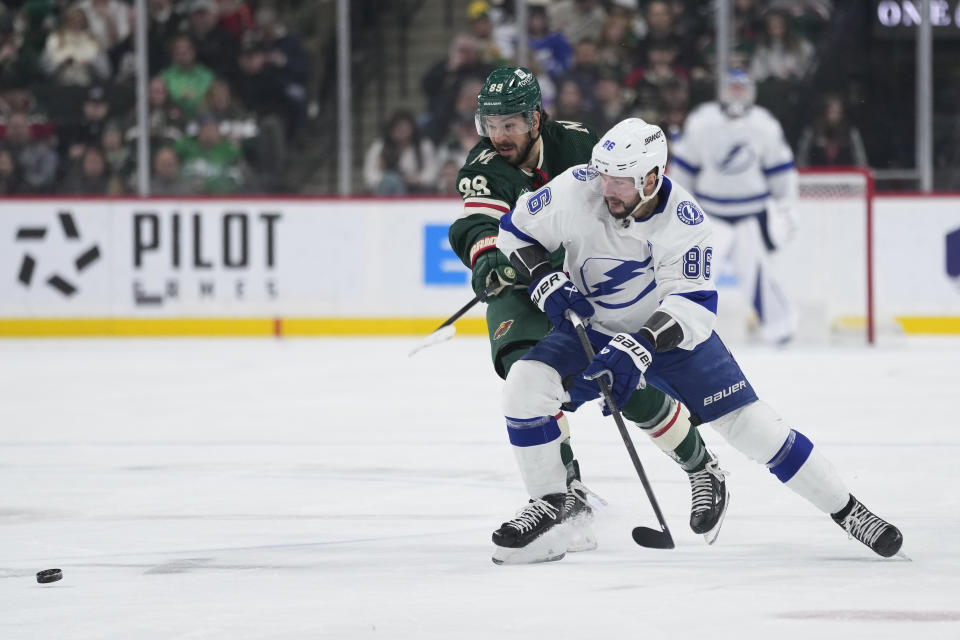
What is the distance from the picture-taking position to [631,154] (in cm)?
372

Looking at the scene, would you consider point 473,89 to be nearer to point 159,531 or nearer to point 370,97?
point 370,97

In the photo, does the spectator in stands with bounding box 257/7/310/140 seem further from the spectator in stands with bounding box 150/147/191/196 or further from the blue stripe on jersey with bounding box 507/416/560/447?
the blue stripe on jersey with bounding box 507/416/560/447

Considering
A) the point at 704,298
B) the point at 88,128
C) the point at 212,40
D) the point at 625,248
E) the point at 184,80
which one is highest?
the point at 212,40

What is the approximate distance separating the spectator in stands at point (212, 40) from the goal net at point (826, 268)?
3.38 metres

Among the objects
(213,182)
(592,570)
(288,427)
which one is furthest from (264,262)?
(592,570)

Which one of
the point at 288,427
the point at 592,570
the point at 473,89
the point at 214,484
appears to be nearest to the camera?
the point at 592,570

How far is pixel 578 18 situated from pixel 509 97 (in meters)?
6.16

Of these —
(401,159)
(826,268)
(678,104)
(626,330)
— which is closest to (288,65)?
(401,159)

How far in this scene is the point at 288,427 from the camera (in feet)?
20.7

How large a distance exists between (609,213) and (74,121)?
7109 millimetres

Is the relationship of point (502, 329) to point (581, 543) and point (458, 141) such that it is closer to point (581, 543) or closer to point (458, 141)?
point (581, 543)

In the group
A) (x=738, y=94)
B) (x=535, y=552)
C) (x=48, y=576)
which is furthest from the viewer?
(x=738, y=94)

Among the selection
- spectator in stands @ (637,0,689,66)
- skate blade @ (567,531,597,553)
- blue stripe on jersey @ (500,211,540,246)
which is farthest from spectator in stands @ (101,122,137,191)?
skate blade @ (567,531,597,553)

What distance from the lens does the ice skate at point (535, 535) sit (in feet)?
12.4
